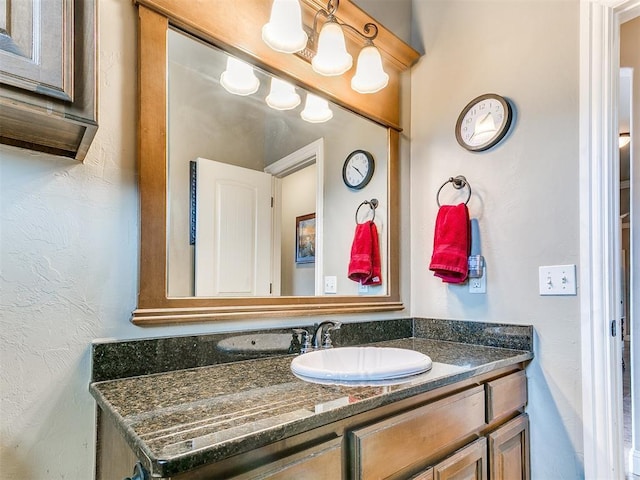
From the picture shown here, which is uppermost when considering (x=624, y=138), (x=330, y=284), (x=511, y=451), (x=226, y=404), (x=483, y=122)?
(x=624, y=138)

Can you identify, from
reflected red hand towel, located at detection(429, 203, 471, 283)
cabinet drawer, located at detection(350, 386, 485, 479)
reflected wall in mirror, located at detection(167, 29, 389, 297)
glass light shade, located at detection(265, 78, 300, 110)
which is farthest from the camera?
reflected red hand towel, located at detection(429, 203, 471, 283)

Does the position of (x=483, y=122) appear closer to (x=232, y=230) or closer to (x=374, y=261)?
(x=374, y=261)

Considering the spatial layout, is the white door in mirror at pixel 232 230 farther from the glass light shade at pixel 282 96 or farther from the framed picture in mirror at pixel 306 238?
the glass light shade at pixel 282 96

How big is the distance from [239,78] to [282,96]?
0.20 metres

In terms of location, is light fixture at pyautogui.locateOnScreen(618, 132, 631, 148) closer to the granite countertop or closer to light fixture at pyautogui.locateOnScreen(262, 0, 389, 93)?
light fixture at pyautogui.locateOnScreen(262, 0, 389, 93)

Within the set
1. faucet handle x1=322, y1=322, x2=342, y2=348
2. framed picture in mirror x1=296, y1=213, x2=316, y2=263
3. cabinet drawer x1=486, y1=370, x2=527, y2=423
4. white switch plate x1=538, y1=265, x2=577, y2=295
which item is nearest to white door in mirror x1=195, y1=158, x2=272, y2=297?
framed picture in mirror x1=296, y1=213, x2=316, y2=263

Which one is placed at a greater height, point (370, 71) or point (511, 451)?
point (370, 71)

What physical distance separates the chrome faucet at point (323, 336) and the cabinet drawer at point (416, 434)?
44 centimetres

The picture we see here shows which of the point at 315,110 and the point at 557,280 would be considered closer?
the point at 557,280

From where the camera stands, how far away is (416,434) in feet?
3.18

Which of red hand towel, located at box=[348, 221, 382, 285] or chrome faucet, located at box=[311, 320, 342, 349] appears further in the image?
red hand towel, located at box=[348, 221, 382, 285]

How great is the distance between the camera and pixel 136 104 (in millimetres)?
1060

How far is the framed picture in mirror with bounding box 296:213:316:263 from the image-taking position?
5.04ft

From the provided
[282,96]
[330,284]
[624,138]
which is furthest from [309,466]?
[624,138]
